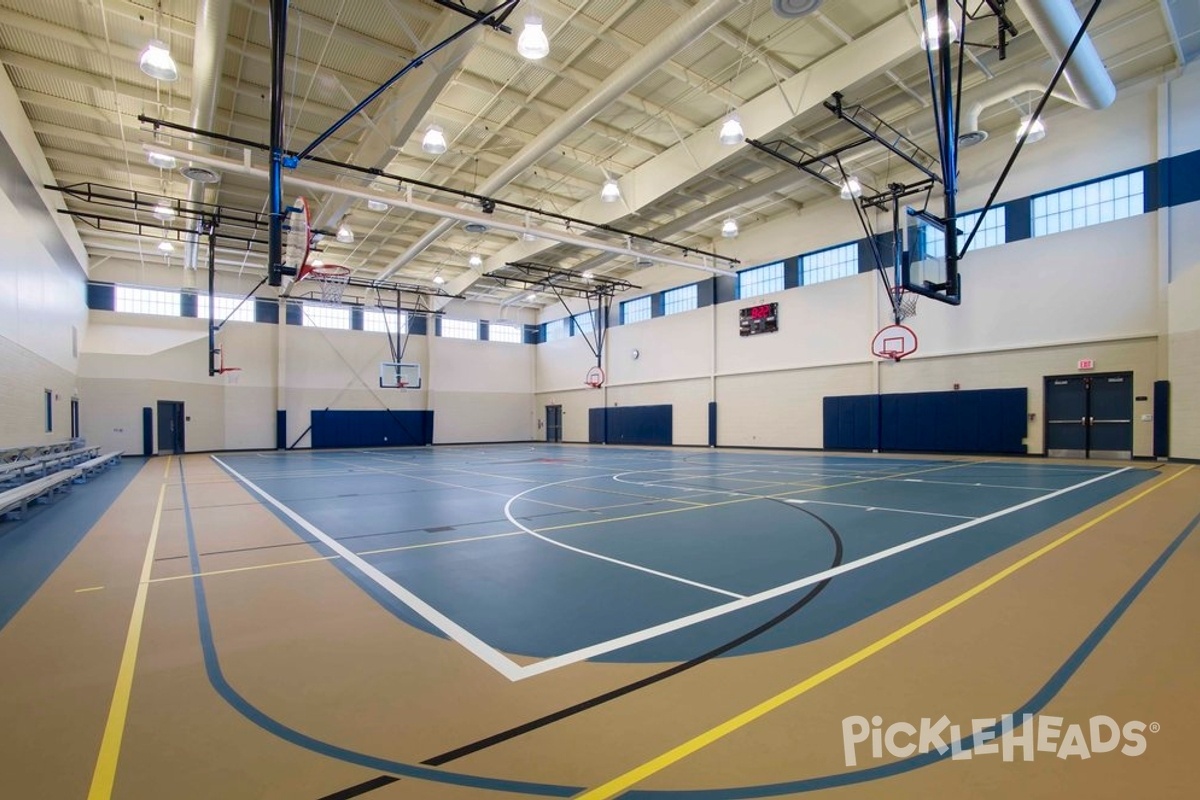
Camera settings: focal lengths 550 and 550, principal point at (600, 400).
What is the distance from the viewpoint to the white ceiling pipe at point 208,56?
8.90 meters

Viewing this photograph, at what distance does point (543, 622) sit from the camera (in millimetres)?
3824

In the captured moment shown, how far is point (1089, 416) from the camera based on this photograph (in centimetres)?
1555

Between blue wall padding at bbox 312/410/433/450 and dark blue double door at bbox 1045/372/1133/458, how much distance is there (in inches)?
1113

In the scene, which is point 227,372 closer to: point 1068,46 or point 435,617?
point 435,617

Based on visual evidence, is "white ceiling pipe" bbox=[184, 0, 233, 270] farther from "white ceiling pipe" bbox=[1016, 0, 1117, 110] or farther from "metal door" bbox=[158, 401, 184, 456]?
"metal door" bbox=[158, 401, 184, 456]

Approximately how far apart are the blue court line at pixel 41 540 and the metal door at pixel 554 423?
24.2m

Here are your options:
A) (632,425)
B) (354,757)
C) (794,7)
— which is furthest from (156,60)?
(632,425)

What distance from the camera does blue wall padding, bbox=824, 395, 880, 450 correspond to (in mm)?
19875

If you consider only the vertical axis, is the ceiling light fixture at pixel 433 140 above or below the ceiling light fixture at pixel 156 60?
above

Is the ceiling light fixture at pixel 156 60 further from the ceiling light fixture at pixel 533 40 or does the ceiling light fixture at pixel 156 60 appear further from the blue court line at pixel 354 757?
the blue court line at pixel 354 757

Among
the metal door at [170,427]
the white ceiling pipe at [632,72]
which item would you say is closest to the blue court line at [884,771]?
the white ceiling pipe at [632,72]

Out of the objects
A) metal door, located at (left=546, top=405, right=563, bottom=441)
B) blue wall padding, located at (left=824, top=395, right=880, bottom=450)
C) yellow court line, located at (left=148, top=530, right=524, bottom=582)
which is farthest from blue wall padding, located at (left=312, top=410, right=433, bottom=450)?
yellow court line, located at (left=148, top=530, right=524, bottom=582)

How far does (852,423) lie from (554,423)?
19.2 m

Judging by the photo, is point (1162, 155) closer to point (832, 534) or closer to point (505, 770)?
point (832, 534)
